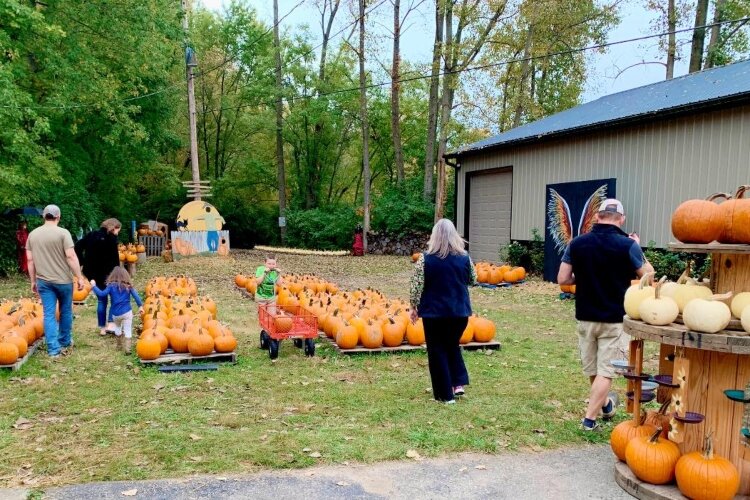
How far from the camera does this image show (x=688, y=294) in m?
4.02

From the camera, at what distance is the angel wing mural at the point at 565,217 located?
1498 centimetres

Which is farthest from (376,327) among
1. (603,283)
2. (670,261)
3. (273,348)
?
(670,261)

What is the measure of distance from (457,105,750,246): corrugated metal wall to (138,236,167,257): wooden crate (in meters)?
16.3

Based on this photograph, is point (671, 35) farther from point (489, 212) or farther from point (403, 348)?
point (403, 348)

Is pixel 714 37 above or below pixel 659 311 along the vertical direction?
above

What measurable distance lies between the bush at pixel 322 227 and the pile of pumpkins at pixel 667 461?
96.3ft

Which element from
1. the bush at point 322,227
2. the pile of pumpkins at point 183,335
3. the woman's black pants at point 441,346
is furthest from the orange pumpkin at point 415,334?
the bush at point 322,227

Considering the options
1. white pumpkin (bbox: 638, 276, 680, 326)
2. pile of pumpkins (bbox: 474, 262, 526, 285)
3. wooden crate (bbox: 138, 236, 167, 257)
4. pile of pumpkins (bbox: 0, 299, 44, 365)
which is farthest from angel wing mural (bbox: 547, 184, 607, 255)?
wooden crate (bbox: 138, 236, 167, 257)

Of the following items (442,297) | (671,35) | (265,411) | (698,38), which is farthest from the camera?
(671,35)

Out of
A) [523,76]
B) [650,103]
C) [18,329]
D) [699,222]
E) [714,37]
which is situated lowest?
[18,329]

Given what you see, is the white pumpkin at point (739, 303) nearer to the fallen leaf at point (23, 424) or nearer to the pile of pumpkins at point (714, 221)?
the pile of pumpkins at point (714, 221)

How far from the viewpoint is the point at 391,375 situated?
6.96m

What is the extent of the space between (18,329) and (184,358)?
2.24 meters

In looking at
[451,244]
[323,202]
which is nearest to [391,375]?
[451,244]
